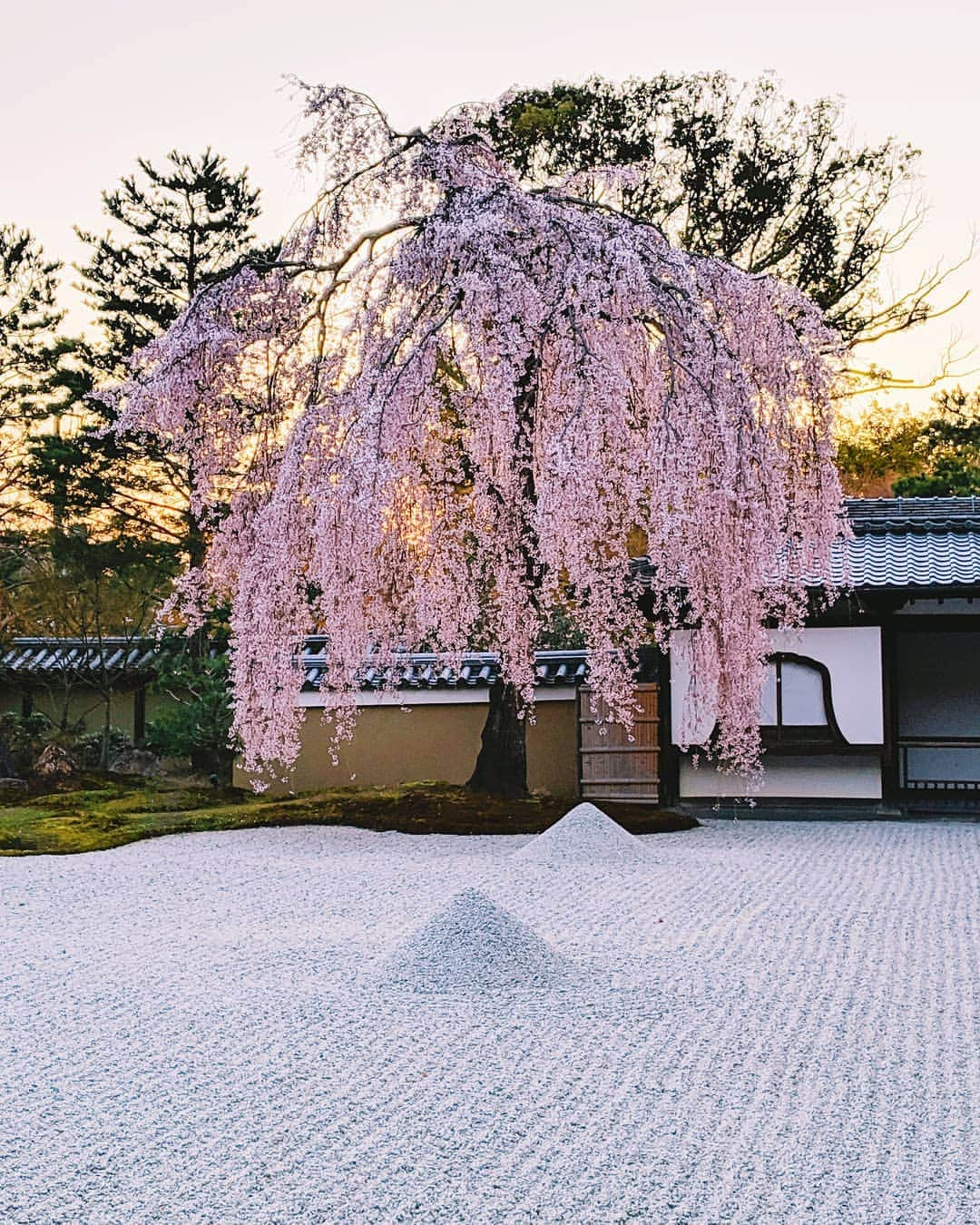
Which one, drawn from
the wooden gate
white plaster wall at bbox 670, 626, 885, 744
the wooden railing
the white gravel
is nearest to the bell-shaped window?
white plaster wall at bbox 670, 626, 885, 744

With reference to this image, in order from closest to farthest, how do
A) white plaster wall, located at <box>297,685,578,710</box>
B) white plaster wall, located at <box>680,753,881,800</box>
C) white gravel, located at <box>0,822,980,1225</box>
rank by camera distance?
white gravel, located at <box>0,822,980,1225</box>, white plaster wall, located at <box>680,753,881,800</box>, white plaster wall, located at <box>297,685,578,710</box>

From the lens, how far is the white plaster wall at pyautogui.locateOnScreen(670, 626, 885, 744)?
12320 mm

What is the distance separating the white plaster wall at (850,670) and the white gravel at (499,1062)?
166 inches

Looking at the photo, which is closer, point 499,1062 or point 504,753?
point 499,1062

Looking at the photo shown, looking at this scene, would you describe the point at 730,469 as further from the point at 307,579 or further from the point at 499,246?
the point at 307,579

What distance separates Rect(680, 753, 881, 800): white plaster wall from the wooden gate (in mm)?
413

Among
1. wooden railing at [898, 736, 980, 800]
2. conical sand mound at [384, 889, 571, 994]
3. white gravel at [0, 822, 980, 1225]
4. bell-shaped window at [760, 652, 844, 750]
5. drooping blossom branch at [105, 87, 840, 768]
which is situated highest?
drooping blossom branch at [105, 87, 840, 768]

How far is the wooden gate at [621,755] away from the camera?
12.9m

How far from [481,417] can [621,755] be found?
505 cm

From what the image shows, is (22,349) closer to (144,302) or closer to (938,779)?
(144,302)

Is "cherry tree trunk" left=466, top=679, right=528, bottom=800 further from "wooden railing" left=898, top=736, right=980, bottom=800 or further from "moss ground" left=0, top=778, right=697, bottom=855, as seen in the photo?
"wooden railing" left=898, top=736, right=980, bottom=800

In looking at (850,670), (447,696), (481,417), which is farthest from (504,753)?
(481,417)

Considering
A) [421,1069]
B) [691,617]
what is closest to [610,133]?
[691,617]

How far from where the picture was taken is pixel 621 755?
13023mm
